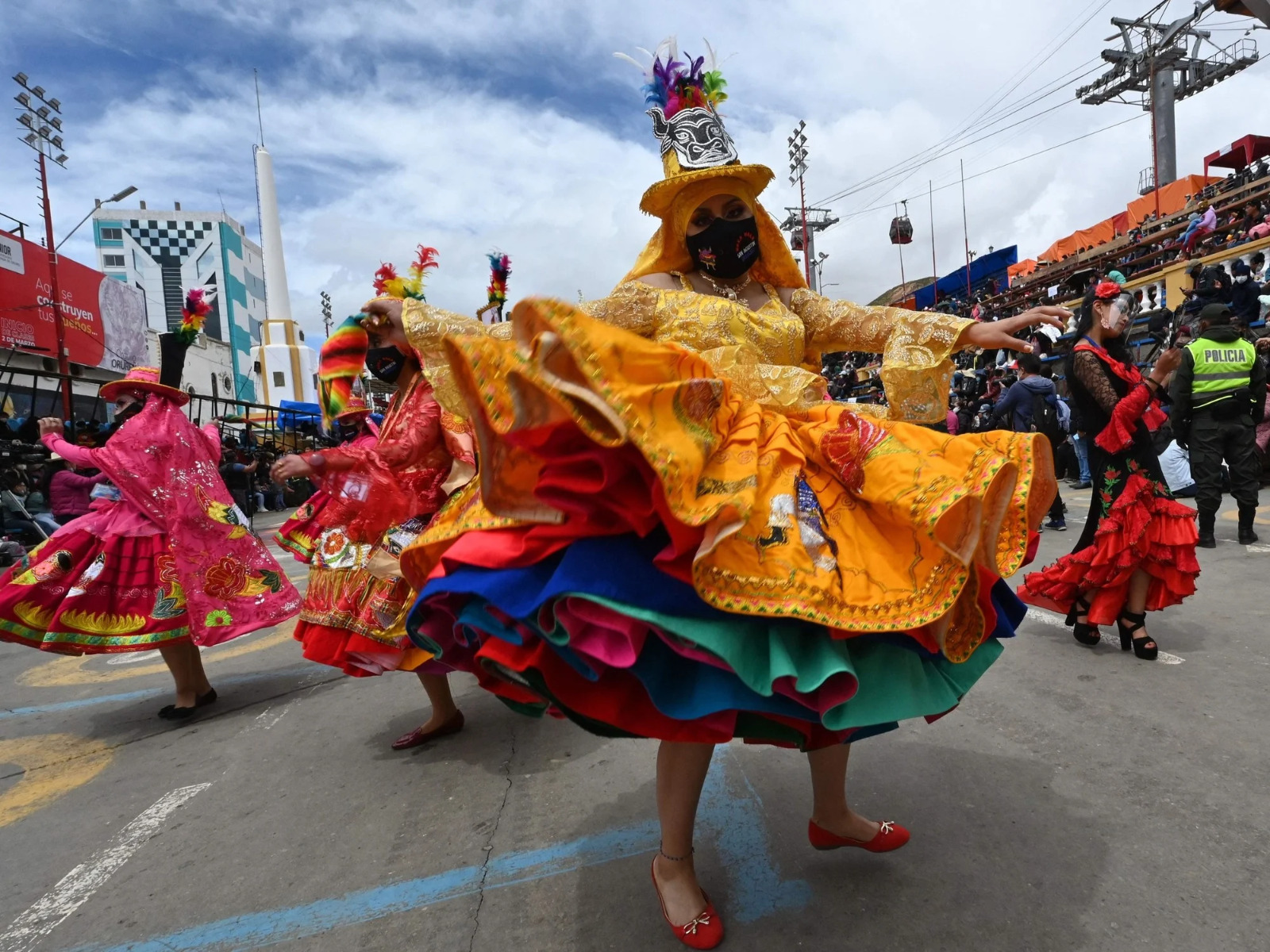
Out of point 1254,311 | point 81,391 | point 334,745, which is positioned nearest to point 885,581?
point 334,745

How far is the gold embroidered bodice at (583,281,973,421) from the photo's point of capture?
1922 mm

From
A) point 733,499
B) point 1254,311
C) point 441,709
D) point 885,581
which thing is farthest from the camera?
point 1254,311

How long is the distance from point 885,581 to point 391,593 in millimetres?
2103

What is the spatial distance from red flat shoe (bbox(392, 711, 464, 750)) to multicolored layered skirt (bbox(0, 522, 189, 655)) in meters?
1.40

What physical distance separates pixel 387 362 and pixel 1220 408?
242 inches

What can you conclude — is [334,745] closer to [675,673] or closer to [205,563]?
[205,563]

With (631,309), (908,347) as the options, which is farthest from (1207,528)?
(631,309)

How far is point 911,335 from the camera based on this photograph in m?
2.15

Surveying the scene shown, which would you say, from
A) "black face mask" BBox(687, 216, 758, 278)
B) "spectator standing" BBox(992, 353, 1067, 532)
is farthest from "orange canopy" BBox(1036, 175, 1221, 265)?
"black face mask" BBox(687, 216, 758, 278)

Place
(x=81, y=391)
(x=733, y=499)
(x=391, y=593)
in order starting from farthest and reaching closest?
(x=81, y=391), (x=391, y=593), (x=733, y=499)

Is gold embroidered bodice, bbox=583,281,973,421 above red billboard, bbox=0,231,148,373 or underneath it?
underneath

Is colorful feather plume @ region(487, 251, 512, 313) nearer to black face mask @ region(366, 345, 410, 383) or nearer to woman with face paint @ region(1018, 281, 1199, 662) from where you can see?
black face mask @ region(366, 345, 410, 383)

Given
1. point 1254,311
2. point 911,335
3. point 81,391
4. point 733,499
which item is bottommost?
point 733,499

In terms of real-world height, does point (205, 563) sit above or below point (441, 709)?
above
